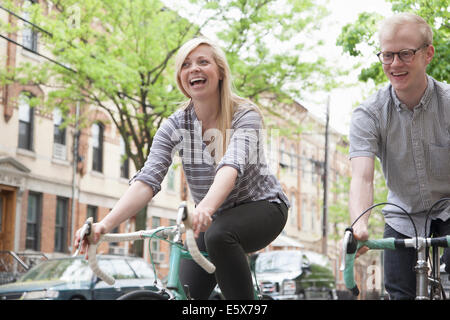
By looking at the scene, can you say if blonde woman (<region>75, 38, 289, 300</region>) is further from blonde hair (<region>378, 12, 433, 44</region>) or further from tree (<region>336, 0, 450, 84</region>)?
tree (<region>336, 0, 450, 84</region>)

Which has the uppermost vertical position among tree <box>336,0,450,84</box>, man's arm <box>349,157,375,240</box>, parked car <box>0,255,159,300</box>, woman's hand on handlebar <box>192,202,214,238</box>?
tree <box>336,0,450,84</box>

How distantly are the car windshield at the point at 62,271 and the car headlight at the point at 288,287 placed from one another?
6.41 metres

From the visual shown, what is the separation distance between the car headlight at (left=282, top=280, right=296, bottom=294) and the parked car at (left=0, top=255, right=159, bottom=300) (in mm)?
4931

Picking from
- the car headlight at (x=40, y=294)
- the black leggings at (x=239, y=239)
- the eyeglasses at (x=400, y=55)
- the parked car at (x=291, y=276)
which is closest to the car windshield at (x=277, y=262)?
the parked car at (x=291, y=276)

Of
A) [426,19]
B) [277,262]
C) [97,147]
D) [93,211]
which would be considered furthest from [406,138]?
[97,147]

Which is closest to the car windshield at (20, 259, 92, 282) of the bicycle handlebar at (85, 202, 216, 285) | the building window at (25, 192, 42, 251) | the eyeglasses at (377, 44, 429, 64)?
the bicycle handlebar at (85, 202, 216, 285)

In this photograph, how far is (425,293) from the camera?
2623 millimetres

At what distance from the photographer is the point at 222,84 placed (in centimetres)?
343

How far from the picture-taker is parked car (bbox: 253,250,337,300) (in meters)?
17.8

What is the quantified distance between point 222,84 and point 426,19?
8559 millimetres

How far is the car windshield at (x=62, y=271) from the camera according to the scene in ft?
40.7

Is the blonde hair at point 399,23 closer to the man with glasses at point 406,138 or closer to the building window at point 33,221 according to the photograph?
the man with glasses at point 406,138

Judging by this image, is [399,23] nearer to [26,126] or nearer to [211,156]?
[211,156]

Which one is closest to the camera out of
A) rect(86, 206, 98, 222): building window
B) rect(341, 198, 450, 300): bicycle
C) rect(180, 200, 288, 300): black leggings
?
rect(341, 198, 450, 300): bicycle
